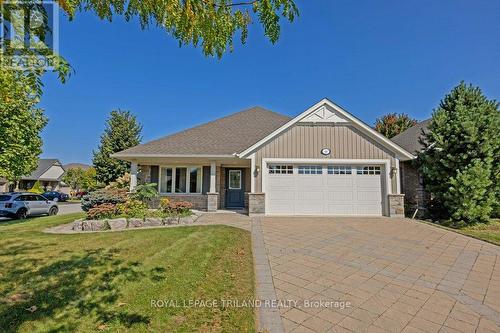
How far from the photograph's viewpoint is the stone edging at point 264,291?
120 inches

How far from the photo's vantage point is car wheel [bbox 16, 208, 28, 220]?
14.1 m

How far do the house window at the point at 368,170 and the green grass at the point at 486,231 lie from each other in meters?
3.87

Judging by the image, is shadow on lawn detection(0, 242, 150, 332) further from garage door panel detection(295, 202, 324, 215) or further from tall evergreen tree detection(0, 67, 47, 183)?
tall evergreen tree detection(0, 67, 47, 183)

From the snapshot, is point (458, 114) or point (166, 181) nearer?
point (458, 114)

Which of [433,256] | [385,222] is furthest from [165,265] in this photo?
[385,222]

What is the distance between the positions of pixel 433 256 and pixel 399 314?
353cm

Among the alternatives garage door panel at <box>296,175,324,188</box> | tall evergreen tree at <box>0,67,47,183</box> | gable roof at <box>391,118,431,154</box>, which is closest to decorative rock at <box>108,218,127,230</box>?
garage door panel at <box>296,175,324,188</box>

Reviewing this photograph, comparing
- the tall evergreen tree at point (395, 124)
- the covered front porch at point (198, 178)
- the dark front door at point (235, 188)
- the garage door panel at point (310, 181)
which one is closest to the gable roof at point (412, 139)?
the garage door panel at point (310, 181)

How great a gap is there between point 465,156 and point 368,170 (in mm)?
3647

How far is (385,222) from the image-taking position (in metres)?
10.1

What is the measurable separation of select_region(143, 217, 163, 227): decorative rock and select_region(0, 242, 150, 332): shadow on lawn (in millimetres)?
3627

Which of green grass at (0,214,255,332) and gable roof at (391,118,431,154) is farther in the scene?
gable roof at (391,118,431,154)

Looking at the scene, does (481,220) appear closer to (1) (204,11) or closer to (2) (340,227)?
(2) (340,227)

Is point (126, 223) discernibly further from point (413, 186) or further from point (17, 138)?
point (413, 186)
